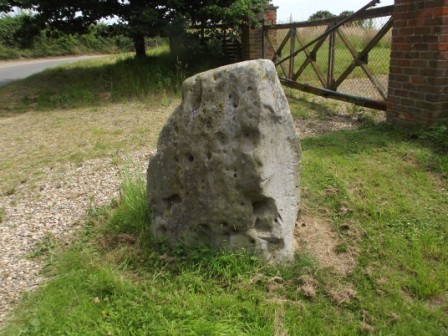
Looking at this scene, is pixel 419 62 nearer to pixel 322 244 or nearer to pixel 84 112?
pixel 322 244

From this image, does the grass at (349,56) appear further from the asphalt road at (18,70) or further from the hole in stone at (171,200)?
the asphalt road at (18,70)

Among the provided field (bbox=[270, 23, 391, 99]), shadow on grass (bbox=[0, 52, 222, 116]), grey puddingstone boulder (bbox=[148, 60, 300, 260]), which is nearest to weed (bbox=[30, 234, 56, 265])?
grey puddingstone boulder (bbox=[148, 60, 300, 260])

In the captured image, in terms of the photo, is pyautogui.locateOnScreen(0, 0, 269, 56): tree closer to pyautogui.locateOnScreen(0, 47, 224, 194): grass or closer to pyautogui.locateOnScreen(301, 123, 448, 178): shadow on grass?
pyautogui.locateOnScreen(0, 47, 224, 194): grass

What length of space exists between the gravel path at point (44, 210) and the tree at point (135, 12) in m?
4.68

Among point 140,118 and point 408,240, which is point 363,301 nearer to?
point 408,240

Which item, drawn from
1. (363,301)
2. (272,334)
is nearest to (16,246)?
(272,334)

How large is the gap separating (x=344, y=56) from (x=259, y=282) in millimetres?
5406

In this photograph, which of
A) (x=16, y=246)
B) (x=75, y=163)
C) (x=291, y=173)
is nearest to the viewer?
(x=291, y=173)

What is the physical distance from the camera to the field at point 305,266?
7.46ft

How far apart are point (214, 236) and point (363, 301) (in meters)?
1.01

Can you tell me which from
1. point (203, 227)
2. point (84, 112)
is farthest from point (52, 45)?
point (203, 227)

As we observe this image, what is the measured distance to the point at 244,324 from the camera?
7.32 ft

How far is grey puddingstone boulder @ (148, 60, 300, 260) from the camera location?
248 centimetres

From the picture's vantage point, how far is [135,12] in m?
8.75
